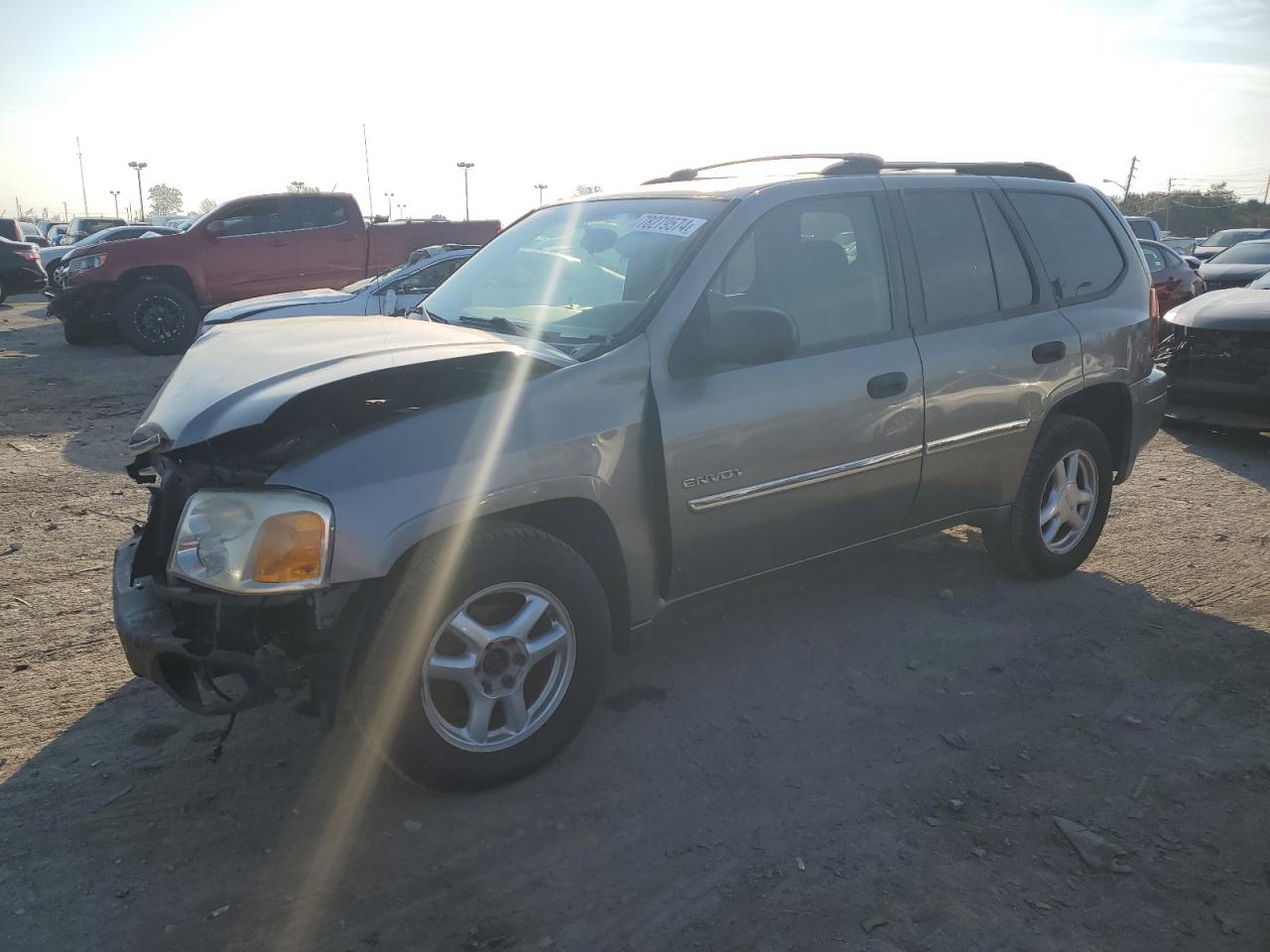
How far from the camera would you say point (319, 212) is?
46.5 feet

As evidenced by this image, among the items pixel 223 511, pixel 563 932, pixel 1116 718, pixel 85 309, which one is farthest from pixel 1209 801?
pixel 85 309

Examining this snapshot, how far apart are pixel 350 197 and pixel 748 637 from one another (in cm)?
1223

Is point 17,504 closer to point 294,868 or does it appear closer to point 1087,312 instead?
point 294,868

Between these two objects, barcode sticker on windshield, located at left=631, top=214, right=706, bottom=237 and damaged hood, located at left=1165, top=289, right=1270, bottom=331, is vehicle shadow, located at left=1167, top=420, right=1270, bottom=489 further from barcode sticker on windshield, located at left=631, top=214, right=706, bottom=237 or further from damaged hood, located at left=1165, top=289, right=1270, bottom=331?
barcode sticker on windshield, located at left=631, top=214, right=706, bottom=237

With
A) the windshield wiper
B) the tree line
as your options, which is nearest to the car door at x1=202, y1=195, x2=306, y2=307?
the windshield wiper

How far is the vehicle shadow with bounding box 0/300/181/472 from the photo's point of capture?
770cm

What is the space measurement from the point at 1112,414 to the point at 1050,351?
0.80 metres

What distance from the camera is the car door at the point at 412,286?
33.4 feet

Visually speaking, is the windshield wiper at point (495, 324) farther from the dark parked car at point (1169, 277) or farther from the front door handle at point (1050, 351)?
the dark parked car at point (1169, 277)

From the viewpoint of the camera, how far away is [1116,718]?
141 inches

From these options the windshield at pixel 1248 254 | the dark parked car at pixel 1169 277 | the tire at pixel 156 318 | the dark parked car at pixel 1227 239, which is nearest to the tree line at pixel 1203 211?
the dark parked car at pixel 1227 239

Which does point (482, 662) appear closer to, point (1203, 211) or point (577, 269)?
point (577, 269)

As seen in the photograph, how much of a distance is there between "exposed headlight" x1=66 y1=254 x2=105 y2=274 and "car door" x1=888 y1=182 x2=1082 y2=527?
39.0ft

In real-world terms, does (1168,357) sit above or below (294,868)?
above
